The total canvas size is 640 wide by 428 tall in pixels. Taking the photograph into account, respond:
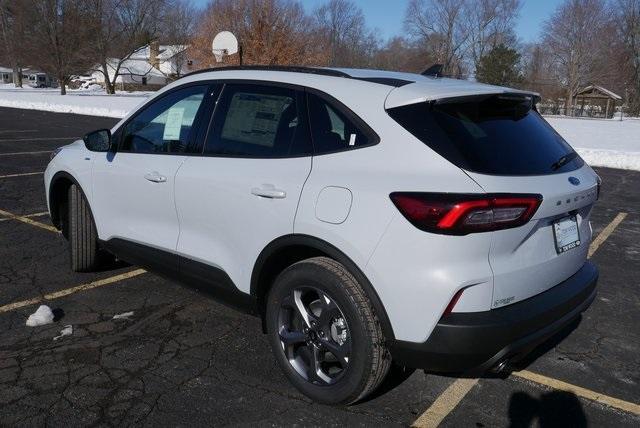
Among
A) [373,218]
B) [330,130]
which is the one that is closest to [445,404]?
[373,218]

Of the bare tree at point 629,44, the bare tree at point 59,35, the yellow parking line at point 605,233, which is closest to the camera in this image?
the yellow parking line at point 605,233

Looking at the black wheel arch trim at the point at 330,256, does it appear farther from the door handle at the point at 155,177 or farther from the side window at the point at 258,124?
the door handle at the point at 155,177

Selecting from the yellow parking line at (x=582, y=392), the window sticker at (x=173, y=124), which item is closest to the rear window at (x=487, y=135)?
the yellow parking line at (x=582, y=392)

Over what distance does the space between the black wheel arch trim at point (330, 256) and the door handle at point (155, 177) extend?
0.97 m

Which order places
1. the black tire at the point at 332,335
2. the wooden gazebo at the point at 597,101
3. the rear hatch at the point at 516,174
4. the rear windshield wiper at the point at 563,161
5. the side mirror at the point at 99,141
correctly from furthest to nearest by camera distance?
the wooden gazebo at the point at 597,101 → the side mirror at the point at 99,141 → the rear windshield wiper at the point at 563,161 → the black tire at the point at 332,335 → the rear hatch at the point at 516,174

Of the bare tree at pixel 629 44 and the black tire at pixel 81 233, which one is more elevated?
the bare tree at pixel 629 44

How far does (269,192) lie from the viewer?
290 cm

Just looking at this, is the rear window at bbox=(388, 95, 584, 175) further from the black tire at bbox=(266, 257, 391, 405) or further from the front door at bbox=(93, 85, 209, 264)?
the front door at bbox=(93, 85, 209, 264)

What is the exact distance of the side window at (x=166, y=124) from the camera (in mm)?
3574

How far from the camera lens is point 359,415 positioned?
112 inches

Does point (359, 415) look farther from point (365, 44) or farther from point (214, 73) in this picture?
point (365, 44)

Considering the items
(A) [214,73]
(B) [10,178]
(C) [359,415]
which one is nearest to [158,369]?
(C) [359,415]

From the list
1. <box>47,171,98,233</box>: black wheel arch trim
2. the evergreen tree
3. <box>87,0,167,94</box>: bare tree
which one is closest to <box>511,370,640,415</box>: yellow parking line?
<box>47,171,98,233</box>: black wheel arch trim

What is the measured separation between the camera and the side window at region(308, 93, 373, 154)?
2.73 m
